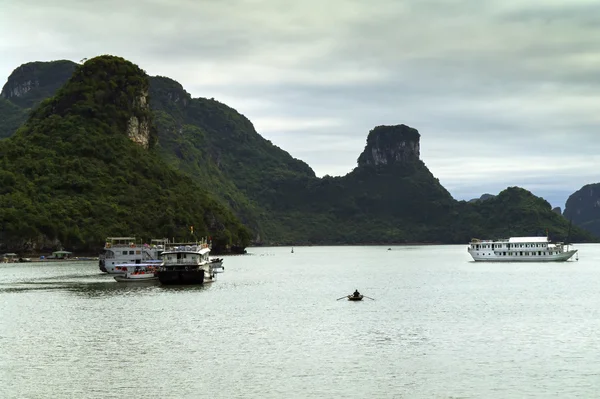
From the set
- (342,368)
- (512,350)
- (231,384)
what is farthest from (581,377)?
(231,384)

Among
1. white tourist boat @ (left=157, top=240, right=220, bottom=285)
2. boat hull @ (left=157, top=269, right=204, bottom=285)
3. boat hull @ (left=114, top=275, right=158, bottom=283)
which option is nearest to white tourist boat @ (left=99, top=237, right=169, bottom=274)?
boat hull @ (left=114, top=275, right=158, bottom=283)

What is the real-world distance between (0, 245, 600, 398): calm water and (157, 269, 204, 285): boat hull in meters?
5.12

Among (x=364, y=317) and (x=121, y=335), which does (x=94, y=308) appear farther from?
(x=364, y=317)

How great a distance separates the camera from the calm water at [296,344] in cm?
A: 4584

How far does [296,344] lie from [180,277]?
61271 mm

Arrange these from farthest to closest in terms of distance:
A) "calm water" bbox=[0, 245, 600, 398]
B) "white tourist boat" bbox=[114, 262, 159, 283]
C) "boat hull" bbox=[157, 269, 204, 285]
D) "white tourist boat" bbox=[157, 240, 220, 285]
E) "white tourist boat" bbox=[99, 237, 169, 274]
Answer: "white tourist boat" bbox=[99, 237, 169, 274] → "white tourist boat" bbox=[114, 262, 159, 283] → "white tourist boat" bbox=[157, 240, 220, 285] → "boat hull" bbox=[157, 269, 204, 285] → "calm water" bbox=[0, 245, 600, 398]

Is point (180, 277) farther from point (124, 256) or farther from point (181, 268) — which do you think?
point (124, 256)

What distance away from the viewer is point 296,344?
61.7 meters

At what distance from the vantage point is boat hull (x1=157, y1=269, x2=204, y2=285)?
4651 inches

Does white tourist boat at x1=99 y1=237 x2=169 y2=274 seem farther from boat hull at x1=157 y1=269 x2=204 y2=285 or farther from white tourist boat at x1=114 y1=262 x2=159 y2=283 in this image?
boat hull at x1=157 y1=269 x2=204 y2=285

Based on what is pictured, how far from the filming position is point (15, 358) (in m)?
54.9

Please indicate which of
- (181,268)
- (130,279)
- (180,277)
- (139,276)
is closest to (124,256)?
(139,276)

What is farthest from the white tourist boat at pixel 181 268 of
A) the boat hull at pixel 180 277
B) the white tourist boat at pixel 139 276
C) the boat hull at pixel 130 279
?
the white tourist boat at pixel 139 276

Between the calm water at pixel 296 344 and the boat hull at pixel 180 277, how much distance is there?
5.12 m
